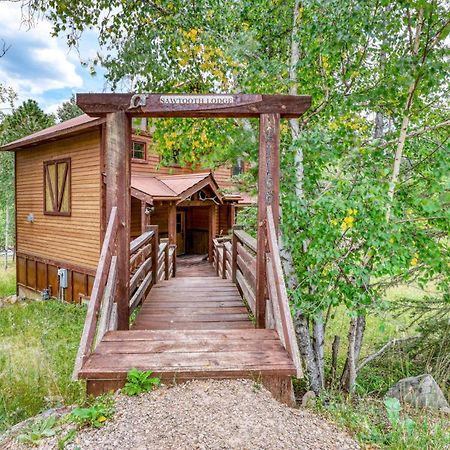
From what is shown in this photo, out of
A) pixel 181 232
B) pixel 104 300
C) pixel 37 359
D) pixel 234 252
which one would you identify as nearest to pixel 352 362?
pixel 234 252

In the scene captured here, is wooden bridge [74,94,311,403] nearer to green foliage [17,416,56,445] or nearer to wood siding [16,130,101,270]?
green foliage [17,416,56,445]

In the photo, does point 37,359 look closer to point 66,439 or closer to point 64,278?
point 66,439

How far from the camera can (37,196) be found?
43.3 feet

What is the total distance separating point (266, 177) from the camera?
372 centimetres

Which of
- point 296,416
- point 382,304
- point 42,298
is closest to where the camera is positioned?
point 296,416

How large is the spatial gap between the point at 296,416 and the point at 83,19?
5979 mm

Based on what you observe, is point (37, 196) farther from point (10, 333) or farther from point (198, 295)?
point (198, 295)

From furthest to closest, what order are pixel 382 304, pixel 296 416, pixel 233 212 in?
pixel 233 212
pixel 382 304
pixel 296 416

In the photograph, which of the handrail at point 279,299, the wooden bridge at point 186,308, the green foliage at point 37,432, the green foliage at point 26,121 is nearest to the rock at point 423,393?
the handrail at point 279,299

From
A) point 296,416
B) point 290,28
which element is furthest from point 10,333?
point 290,28

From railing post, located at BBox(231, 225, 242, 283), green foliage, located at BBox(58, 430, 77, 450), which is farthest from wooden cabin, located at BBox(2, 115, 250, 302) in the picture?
green foliage, located at BBox(58, 430, 77, 450)

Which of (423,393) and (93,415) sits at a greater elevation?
(93,415)

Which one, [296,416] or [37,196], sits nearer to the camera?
[296,416]

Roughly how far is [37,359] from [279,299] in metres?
4.54
